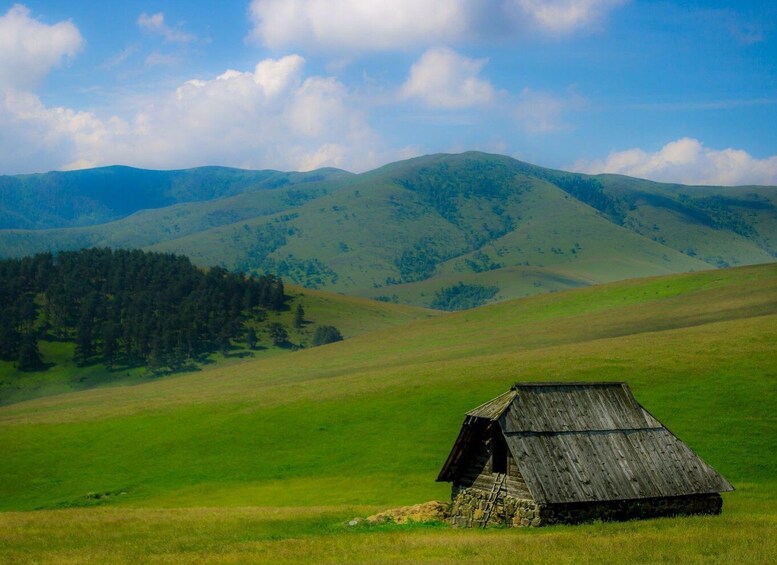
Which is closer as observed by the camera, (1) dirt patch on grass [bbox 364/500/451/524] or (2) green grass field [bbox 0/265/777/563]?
(2) green grass field [bbox 0/265/777/563]

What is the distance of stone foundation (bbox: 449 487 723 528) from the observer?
3049cm

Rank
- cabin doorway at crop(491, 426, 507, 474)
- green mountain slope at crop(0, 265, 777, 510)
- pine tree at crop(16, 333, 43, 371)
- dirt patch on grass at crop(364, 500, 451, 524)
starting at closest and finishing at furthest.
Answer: cabin doorway at crop(491, 426, 507, 474), dirt patch on grass at crop(364, 500, 451, 524), green mountain slope at crop(0, 265, 777, 510), pine tree at crop(16, 333, 43, 371)

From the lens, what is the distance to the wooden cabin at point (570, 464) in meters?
30.7

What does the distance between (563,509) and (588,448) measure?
2.91 m

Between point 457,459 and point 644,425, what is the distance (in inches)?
329

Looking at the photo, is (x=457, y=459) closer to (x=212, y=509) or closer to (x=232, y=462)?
(x=212, y=509)

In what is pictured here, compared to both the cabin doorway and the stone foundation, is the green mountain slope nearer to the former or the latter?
the stone foundation

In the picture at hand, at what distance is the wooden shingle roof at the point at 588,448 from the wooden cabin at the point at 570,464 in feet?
0.14

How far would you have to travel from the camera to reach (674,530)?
1082 inches

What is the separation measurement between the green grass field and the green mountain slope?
0.21m

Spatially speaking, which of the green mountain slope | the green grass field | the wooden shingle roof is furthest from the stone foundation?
the green mountain slope

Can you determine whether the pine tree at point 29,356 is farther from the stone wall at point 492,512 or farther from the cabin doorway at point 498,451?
the cabin doorway at point 498,451

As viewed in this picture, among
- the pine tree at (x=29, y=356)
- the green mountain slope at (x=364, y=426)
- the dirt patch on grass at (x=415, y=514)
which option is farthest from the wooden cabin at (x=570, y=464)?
the pine tree at (x=29, y=356)

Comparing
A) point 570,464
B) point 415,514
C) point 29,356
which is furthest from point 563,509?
point 29,356
